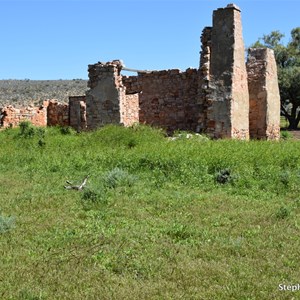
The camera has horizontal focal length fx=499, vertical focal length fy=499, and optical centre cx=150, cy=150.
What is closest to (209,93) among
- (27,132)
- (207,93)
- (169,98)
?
(207,93)

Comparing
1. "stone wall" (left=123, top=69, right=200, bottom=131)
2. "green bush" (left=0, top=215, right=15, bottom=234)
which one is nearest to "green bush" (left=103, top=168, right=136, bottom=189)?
"green bush" (left=0, top=215, right=15, bottom=234)

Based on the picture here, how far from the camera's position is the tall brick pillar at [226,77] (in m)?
16.4

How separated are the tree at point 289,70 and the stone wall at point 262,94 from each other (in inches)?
537

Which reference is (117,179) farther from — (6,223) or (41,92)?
(41,92)

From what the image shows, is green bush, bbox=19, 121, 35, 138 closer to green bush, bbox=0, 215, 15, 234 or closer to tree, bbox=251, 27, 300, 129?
green bush, bbox=0, 215, 15, 234

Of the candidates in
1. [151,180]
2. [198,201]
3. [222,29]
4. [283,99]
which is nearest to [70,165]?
[151,180]

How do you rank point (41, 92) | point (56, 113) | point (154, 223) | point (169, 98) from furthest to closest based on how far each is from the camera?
point (41, 92)
point (56, 113)
point (169, 98)
point (154, 223)

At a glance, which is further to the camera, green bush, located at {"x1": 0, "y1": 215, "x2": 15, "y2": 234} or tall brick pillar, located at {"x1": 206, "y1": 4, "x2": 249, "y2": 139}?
tall brick pillar, located at {"x1": 206, "y1": 4, "x2": 249, "y2": 139}

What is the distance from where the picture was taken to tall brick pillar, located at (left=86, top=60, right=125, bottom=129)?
1792 cm

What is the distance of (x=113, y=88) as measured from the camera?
18.0m

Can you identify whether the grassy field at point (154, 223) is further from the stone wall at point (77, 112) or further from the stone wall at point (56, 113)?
the stone wall at point (56, 113)

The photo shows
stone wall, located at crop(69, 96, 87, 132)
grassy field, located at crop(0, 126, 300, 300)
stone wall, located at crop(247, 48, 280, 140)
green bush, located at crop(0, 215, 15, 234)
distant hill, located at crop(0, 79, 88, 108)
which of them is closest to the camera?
grassy field, located at crop(0, 126, 300, 300)

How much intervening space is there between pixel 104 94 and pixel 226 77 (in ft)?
14.7

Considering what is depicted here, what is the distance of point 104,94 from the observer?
18094 mm
